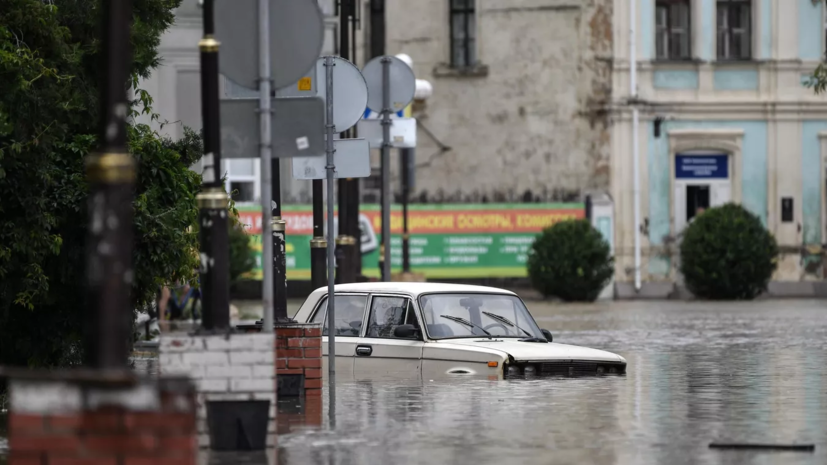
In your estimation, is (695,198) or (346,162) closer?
(346,162)

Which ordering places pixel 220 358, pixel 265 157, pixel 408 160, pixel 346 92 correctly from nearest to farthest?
pixel 220 358
pixel 265 157
pixel 346 92
pixel 408 160

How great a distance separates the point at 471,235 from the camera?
4394cm

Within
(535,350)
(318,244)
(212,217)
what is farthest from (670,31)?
(212,217)

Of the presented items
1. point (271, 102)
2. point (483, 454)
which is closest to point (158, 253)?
point (271, 102)

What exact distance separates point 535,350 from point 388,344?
1.34 m

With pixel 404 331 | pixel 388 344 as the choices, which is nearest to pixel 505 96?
pixel 388 344

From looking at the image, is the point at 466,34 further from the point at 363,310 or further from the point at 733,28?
the point at 363,310

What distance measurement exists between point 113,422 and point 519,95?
1519 inches

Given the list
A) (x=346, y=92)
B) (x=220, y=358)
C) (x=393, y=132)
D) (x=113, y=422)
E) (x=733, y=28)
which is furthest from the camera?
(x=733, y=28)

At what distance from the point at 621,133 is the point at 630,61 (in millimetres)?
1890

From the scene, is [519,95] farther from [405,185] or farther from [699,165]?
[405,185]

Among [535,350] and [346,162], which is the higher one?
[346,162]

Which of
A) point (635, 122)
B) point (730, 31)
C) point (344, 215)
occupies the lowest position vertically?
point (344, 215)

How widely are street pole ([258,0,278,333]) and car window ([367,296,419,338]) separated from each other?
4.72m
